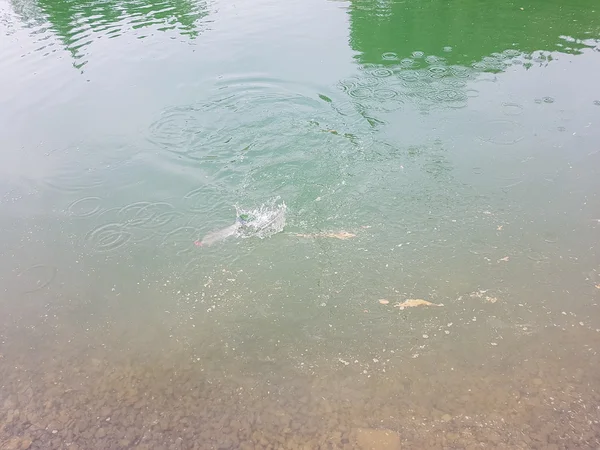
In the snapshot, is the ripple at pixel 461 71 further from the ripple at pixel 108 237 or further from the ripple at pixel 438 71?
the ripple at pixel 108 237

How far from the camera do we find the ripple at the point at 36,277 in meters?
5.55

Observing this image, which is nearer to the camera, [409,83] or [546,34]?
[409,83]

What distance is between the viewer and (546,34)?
1026 cm

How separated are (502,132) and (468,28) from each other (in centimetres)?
491

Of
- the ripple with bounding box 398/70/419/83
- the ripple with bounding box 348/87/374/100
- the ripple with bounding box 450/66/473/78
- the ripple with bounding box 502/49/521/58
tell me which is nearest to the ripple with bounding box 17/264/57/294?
the ripple with bounding box 348/87/374/100

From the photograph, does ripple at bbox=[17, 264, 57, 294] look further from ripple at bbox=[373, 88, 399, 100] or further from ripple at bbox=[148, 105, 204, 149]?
ripple at bbox=[373, 88, 399, 100]

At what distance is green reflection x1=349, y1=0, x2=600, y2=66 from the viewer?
980 cm

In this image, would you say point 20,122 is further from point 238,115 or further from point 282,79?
point 282,79

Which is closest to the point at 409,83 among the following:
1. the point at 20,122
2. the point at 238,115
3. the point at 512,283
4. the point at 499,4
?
the point at 238,115

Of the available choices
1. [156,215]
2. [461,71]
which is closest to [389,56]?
[461,71]

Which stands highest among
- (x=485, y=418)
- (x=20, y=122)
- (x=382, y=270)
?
(x=20, y=122)

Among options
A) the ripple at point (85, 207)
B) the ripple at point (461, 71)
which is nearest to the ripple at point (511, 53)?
the ripple at point (461, 71)

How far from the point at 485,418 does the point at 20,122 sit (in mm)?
9088

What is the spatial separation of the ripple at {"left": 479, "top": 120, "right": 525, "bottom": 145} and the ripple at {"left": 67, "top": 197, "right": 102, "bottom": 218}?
5914 millimetres
